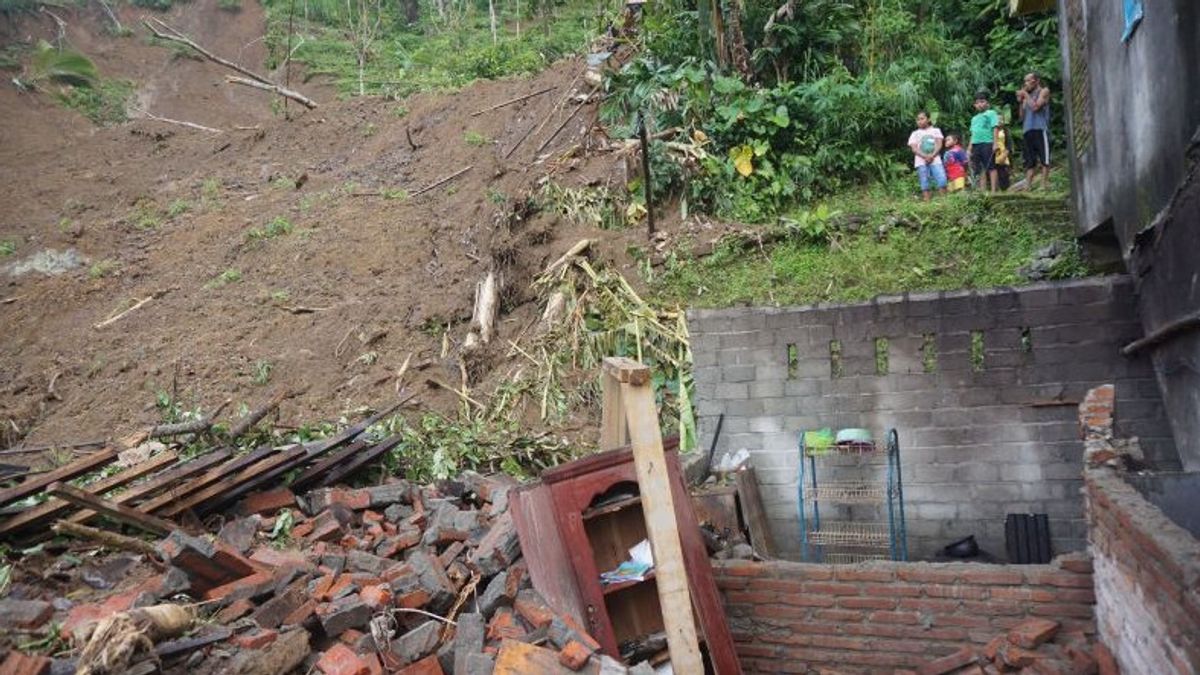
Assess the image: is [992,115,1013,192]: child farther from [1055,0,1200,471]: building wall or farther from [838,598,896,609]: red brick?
[838,598,896,609]: red brick

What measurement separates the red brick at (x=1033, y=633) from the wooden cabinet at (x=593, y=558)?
5.64ft

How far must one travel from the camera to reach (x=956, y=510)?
22.8 ft

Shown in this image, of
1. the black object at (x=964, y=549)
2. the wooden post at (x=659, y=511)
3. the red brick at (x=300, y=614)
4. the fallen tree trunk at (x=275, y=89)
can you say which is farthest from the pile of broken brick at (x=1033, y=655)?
the fallen tree trunk at (x=275, y=89)

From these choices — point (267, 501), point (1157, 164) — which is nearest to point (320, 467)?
point (267, 501)

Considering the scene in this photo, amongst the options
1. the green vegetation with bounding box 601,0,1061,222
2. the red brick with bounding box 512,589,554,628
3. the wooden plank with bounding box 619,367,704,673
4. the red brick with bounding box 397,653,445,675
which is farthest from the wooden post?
the green vegetation with bounding box 601,0,1061,222

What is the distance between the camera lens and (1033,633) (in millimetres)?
5086

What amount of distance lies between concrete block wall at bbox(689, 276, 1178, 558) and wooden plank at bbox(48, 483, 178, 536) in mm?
4268

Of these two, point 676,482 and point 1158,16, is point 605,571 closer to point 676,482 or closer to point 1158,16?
point 676,482

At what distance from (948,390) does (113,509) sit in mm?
6116

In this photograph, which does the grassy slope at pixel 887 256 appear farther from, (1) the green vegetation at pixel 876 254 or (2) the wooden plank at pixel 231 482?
(2) the wooden plank at pixel 231 482

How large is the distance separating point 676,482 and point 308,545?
102 inches

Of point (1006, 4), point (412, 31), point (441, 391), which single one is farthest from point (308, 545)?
point (412, 31)

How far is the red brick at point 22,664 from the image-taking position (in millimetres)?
3682

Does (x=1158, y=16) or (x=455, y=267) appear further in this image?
(x=455, y=267)
